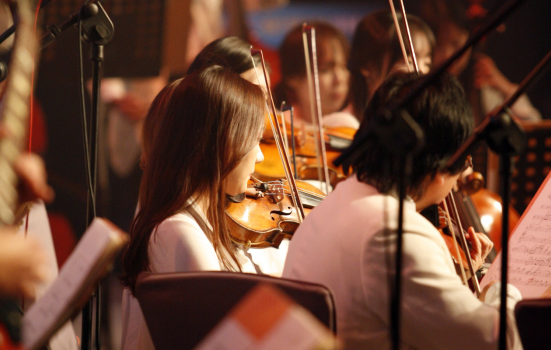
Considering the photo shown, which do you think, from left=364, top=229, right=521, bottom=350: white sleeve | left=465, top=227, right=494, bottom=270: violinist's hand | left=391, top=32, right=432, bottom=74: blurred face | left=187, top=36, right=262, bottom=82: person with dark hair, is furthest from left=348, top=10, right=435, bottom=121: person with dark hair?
left=364, top=229, right=521, bottom=350: white sleeve

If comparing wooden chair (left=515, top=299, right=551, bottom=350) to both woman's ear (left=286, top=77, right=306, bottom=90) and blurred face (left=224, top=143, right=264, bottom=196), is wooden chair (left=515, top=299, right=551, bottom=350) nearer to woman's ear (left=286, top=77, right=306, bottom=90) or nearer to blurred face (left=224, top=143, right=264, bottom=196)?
blurred face (left=224, top=143, right=264, bottom=196)

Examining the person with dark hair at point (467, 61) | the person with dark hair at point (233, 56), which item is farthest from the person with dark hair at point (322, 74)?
the person with dark hair at point (233, 56)

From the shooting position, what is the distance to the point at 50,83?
329 centimetres

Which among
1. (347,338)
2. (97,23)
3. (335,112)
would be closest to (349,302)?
(347,338)

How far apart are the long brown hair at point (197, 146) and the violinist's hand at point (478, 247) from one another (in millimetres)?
620

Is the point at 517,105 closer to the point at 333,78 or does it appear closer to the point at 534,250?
the point at 333,78

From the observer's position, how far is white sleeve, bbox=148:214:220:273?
1.18 m

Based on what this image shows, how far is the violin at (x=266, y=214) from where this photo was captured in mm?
1618

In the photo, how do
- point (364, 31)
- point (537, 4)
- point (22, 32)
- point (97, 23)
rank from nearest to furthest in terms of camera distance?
point (22, 32) → point (97, 23) → point (537, 4) → point (364, 31)

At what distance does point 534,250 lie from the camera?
118 cm

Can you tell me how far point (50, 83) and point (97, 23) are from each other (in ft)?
6.99

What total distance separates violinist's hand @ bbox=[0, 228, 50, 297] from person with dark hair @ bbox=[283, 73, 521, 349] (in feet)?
1.66

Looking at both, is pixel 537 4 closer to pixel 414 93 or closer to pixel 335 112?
pixel 335 112

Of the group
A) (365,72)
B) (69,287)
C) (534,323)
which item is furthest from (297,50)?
(69,287)
